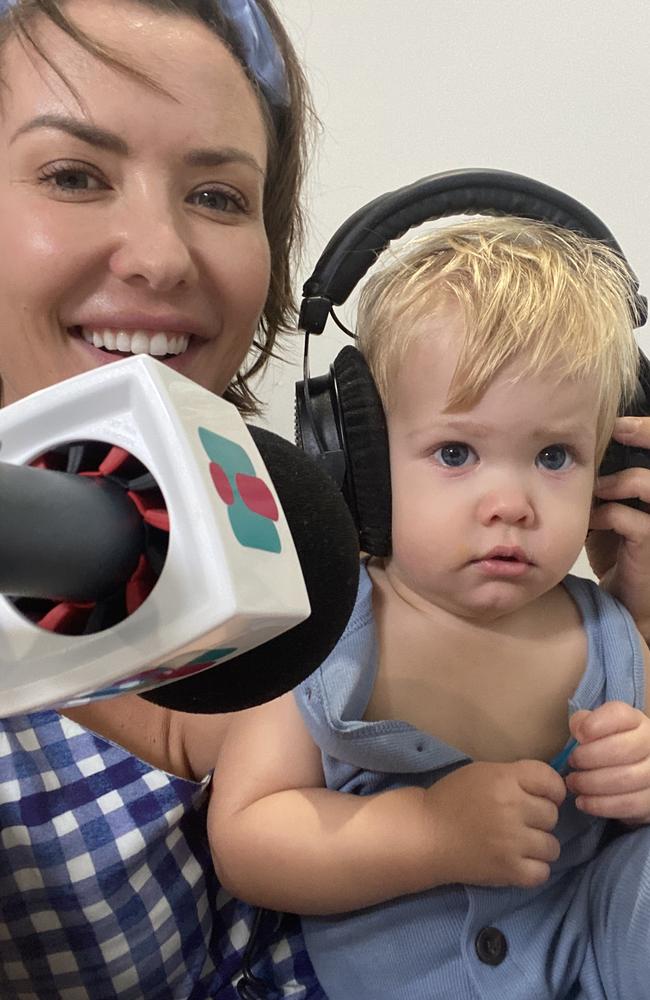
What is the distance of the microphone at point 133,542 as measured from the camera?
0.89 ft

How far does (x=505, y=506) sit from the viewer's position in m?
0.69

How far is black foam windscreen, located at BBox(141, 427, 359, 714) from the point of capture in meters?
0.37

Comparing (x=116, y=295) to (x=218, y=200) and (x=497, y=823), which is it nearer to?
(x=218, y=200)

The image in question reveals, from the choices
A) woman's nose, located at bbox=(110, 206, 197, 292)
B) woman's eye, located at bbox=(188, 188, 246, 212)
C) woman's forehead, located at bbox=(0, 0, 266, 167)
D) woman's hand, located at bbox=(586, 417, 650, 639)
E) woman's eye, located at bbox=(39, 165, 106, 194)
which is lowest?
woman's hand, located at bbox=(586, 417, 650, 639)

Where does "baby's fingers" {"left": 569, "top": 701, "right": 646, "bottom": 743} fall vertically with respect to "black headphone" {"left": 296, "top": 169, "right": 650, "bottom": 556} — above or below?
below

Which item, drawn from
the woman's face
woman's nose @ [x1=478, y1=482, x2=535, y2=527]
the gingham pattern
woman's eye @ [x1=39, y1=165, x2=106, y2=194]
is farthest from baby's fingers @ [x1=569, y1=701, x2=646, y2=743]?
woman's eye @ [x1=39, y1=165, x2=106, y2=194]

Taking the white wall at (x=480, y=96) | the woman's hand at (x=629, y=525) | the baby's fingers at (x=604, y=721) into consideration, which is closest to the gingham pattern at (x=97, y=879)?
the baby's fingers at (x=604, y=721)

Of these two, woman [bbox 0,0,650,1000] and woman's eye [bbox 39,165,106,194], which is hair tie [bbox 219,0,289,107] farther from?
woman's eye [bbox 39,165,106,194]

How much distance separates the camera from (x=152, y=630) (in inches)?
11.2

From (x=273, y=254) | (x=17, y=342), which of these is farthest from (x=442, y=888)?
(x=273, y=254)

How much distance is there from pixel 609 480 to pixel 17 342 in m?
0.47

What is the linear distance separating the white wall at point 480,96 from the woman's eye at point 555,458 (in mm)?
609

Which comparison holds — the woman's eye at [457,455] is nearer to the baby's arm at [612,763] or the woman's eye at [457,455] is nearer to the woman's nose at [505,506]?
the woman's nose at [505,506]

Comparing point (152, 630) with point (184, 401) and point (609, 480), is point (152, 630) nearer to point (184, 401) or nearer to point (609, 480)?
point (184, 401)
